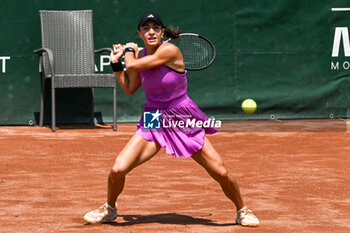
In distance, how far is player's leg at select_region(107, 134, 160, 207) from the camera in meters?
4.04

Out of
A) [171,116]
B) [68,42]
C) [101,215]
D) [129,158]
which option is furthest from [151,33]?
[68,42]

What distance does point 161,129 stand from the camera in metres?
4.14

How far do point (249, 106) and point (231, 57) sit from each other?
2.40 ft

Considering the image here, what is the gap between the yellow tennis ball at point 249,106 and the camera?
386 inches

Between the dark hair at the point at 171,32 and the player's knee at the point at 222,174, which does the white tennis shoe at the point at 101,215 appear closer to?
the player's knee at the point at 222,174

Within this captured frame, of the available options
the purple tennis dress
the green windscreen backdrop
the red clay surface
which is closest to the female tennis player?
the purple tennis dress

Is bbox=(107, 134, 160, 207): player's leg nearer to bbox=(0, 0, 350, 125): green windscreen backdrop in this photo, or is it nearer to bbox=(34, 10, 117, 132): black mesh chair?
bbox=(34, 10, 117, 132): black mesh chair

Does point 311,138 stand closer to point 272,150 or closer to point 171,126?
point 272,150

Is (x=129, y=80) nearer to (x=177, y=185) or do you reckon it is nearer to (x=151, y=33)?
(x=151, y=33)

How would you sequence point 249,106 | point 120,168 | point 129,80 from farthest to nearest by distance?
point 249,106
point 129,80
point 120,168

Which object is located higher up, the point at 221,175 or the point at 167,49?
A: the point at 167,49

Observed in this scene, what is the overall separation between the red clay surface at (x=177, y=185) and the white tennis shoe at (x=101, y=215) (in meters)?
0.06

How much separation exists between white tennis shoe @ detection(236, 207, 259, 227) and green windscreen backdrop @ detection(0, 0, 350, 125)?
18.6 feet

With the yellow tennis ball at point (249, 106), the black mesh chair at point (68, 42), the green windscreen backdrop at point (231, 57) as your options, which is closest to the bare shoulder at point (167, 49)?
the black mesh chair at point (68, 42)
